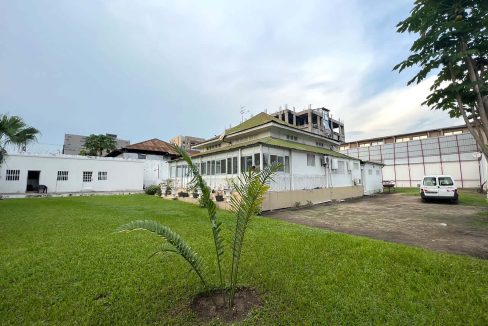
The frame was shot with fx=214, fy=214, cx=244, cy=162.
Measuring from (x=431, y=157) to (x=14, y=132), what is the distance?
4705 centimetres

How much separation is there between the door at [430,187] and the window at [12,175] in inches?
1511

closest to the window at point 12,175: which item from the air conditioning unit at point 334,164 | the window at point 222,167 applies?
the window at point 222,167

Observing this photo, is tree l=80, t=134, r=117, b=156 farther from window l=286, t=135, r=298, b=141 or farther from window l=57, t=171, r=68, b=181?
window l=286, t=135, r=298, b=141

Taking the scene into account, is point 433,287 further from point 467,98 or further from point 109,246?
point 467,98

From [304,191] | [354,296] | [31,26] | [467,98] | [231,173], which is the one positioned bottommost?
[354,296]

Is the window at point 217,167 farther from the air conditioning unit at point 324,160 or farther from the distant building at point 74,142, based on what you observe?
the distant building at point 74,142

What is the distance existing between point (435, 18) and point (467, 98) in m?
3.17

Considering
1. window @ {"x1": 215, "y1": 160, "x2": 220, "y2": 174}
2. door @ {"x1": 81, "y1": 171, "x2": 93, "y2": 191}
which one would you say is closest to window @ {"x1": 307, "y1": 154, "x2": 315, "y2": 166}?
window @ {"x1": 215, "y1": 160, "x2": 220, "y2": 174}

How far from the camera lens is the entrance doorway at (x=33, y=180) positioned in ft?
83.1

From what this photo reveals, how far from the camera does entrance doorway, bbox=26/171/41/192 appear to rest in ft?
83.1

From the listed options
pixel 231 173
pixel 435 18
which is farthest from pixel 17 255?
pixel 435 18

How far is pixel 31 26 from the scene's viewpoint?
34.2ft

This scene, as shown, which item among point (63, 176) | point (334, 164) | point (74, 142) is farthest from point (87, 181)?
point (74, 142)

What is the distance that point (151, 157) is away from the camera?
34.5m
